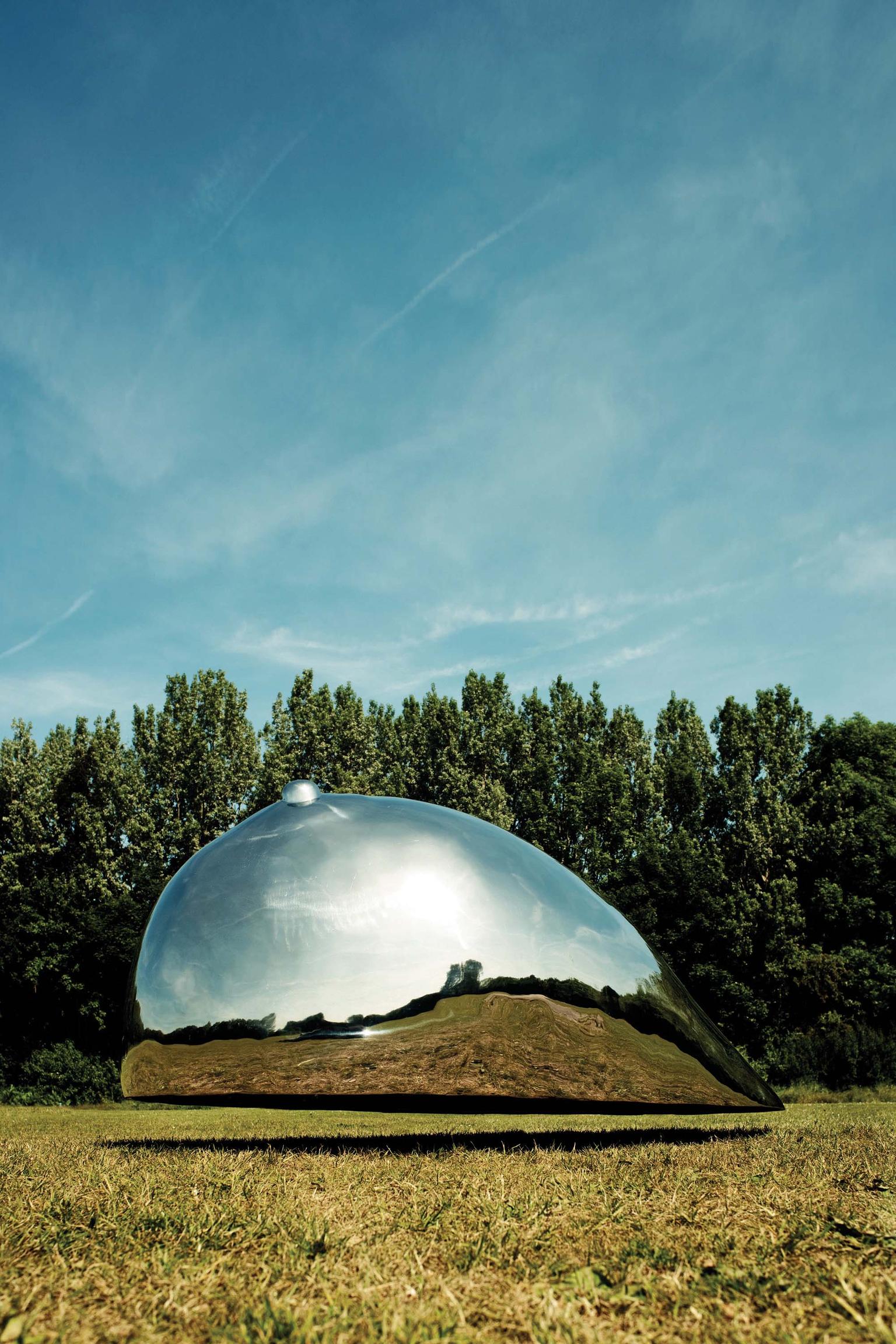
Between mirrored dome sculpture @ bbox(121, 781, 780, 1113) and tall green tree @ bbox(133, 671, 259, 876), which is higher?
tall green tree @ bbox(133, 671, 259, 876)

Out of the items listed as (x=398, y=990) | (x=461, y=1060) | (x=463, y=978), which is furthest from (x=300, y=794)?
(x=461, y=1060)

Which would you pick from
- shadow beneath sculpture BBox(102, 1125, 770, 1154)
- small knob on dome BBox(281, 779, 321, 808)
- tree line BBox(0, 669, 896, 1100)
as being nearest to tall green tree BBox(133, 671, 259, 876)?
tree line BBox(0, 669, 896, 1100)

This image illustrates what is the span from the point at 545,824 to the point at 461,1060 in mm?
27895

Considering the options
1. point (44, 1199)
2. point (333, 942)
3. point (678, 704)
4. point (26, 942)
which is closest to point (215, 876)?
point (333, 942)

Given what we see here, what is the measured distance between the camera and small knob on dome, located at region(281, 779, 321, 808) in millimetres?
9445

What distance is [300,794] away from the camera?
956cm

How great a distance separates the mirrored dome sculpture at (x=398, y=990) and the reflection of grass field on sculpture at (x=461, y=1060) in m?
0.01

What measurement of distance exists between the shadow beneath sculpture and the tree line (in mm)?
17220

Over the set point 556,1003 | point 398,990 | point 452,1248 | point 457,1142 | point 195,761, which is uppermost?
point 195,761

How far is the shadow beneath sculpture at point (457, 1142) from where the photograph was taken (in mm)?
10281

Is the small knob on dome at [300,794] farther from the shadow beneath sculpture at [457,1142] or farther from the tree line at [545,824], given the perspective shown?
the tree line at [545,824]

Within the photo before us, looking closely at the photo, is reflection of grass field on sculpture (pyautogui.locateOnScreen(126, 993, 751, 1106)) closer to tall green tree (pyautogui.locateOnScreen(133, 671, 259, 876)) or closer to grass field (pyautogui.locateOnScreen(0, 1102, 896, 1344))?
grass field (pyautogui.locateOnScreen(0, 1102, 896, 1344))

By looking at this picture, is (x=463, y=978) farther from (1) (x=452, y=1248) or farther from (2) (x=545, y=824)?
(2) (x=545, y=824)

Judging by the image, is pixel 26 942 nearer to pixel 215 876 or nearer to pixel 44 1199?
pixel 215 876
